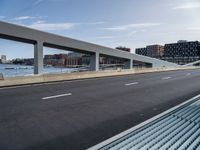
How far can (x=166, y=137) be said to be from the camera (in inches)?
199

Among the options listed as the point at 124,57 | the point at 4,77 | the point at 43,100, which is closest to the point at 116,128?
the point at 43,100

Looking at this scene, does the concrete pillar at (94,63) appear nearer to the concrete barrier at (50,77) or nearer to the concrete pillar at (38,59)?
the concrete barrier at (50,77)

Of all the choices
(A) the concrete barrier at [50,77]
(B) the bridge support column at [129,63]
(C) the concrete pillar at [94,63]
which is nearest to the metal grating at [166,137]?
(A) the concrete barrier at [50,77]

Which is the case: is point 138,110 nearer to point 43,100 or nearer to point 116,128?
point 116,128

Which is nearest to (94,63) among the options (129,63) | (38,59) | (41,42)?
(41,42)

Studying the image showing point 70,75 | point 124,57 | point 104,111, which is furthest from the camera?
point 124,57

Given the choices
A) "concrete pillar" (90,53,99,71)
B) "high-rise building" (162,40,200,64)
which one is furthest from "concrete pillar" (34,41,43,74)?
"high-rise building" (162,40,200,64)

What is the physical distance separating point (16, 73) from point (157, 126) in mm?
15094

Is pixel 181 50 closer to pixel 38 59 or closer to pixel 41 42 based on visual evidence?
pixel 41 42

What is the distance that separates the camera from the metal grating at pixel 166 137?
452cm

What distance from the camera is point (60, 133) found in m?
6.12

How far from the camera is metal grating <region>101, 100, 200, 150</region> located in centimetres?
452

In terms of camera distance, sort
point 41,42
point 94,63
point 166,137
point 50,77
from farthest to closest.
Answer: point 94,63, point 41,42, point 50,77, point 166,137

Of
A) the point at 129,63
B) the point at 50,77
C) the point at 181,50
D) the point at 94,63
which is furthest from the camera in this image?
the point at 181,50
